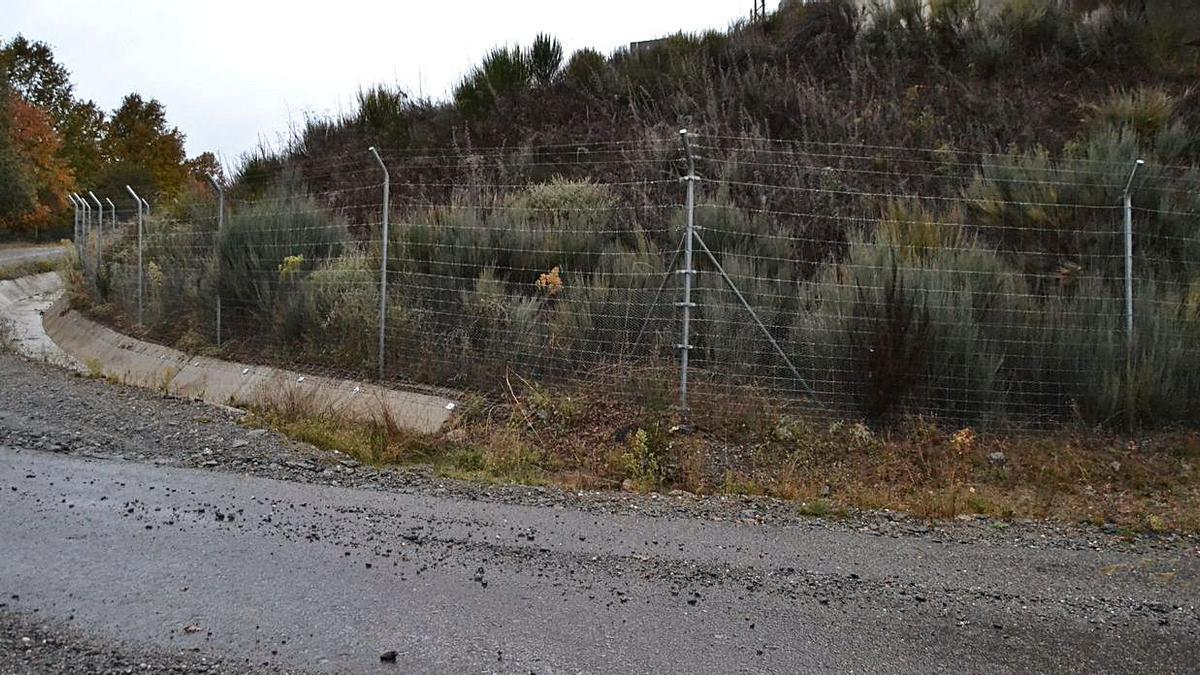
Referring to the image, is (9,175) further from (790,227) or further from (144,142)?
(790,227)

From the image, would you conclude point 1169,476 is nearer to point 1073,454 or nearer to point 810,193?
point 1073,454

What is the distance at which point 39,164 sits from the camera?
47.9m

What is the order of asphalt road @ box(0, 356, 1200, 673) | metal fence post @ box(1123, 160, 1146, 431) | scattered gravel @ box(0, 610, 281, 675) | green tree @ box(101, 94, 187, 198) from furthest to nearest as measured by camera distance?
green tree @ box(101, 94, 187, 198) < metal fence post @ box(1123, 160, 1146, 431) < asphalt road @ box(0, 356, 1200, 673) < scattered gravel @ box(0, 610, 281, 675)

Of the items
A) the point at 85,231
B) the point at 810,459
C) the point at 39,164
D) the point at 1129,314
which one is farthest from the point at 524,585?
the point at 39,164

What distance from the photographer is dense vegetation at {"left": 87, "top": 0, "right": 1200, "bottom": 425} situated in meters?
8.60

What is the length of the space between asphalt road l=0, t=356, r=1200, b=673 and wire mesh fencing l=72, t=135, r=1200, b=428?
279 centimetres

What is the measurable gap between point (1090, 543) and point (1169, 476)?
2.42m

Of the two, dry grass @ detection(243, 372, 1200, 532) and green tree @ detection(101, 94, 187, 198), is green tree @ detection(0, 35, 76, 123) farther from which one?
dry grass @ detection(243, 372, 1200, 532)

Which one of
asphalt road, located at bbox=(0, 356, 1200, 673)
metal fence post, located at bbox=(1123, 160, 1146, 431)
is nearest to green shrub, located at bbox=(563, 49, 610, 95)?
metal fence post, located at bbox=(1123, 160, 1146, 431)

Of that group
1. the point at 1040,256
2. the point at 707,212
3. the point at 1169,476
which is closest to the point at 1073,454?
the point at 1169,476

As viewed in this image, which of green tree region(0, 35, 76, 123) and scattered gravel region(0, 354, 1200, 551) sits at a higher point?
green tree region(0, 35, 76, 123)

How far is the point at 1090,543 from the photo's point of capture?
554 cm

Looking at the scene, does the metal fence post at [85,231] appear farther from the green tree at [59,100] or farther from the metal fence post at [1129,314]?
the green tree at [59,100]

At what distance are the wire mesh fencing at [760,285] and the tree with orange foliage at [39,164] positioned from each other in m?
39.3
